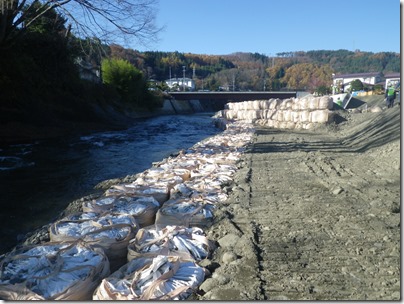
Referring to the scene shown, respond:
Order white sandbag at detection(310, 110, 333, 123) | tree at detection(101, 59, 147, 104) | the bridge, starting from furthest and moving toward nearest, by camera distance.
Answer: the bridge < tree at detection(101, 59, 147, 104) < white sandbag at detection(310, 110, 333, 123)

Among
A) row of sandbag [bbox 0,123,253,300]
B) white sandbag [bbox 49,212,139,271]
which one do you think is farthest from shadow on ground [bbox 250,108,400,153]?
white sandbag [bbox 49,212,139,271]

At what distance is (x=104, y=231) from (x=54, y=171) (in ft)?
28.5

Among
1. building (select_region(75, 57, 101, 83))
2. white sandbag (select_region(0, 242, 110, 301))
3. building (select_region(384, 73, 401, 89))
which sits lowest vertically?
white sandbag (select_region(0, 242, 110, 301))

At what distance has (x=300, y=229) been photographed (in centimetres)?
495

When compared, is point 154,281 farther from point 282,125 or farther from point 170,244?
point 282,125

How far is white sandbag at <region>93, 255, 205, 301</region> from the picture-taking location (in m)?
3.22

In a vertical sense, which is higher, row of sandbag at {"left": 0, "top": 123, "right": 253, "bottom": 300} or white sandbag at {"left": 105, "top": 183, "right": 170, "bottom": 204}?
row of sandbag at {"left": 0, "top": 123, "right": 253, "bottom": 300}

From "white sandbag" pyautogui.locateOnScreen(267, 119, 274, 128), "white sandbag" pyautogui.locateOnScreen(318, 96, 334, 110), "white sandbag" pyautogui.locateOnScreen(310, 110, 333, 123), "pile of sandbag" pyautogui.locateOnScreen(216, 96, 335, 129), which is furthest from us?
"white sandbag" pyautogui.locateOnScreen(267, 119, 274, 128)

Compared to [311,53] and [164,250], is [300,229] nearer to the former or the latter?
[164,250]

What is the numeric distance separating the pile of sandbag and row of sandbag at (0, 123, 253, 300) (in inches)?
747

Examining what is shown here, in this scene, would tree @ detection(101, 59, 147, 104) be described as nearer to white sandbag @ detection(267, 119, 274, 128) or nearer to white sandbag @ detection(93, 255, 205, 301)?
white sandbag @ detection(267, 119, 274, 128)

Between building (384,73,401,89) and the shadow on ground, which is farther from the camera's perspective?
building (384,73,401,89)

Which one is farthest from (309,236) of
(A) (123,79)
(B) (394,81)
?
(B) (394,81)

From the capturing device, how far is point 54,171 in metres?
12.3
